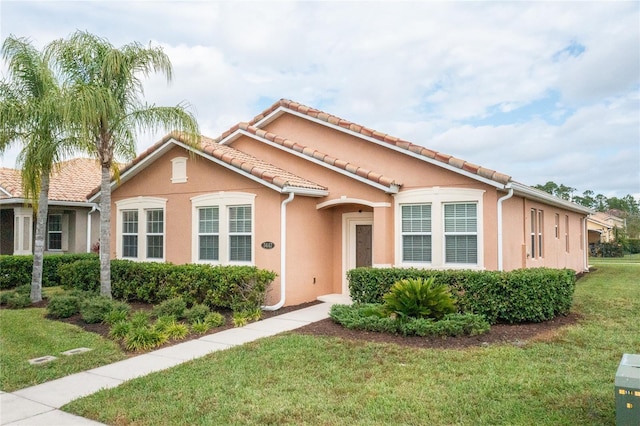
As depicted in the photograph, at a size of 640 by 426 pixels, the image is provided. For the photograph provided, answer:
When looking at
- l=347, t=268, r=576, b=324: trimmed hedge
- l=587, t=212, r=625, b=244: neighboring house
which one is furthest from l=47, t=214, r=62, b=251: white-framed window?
l=587, t=212, r=625, b=244: neighboring house

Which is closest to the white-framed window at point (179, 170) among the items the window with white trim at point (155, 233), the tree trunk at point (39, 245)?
the window with white trim at point (155, 233)

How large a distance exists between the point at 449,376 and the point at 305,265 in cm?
657

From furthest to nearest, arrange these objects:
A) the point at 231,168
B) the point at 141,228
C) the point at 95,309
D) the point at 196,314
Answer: the point at 141,228 < the point at 231,168 < the point at 95,309 < the point at 196,314

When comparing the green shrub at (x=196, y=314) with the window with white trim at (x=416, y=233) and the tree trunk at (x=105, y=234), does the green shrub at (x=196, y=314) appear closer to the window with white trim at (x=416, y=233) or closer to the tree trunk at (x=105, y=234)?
the tree trunk at (x=105, y=234)

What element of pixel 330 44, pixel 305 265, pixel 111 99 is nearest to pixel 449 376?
pixel 305 265

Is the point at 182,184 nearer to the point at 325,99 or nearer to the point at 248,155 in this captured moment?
the point at 248,155

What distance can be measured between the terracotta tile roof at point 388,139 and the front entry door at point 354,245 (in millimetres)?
2365

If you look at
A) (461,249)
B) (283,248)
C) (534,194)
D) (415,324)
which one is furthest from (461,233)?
(283,248)

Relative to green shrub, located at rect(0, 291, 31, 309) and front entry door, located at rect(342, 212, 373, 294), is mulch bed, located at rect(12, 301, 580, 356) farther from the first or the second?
front entry door, located at rect(342, 212, 373, 294)

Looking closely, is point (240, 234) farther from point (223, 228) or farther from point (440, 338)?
point (440, 338)

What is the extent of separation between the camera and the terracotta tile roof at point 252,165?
38.8 ft

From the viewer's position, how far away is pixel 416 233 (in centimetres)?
1200

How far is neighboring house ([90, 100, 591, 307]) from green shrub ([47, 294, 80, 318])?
3.28 meters

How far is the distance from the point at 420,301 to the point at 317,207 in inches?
187
